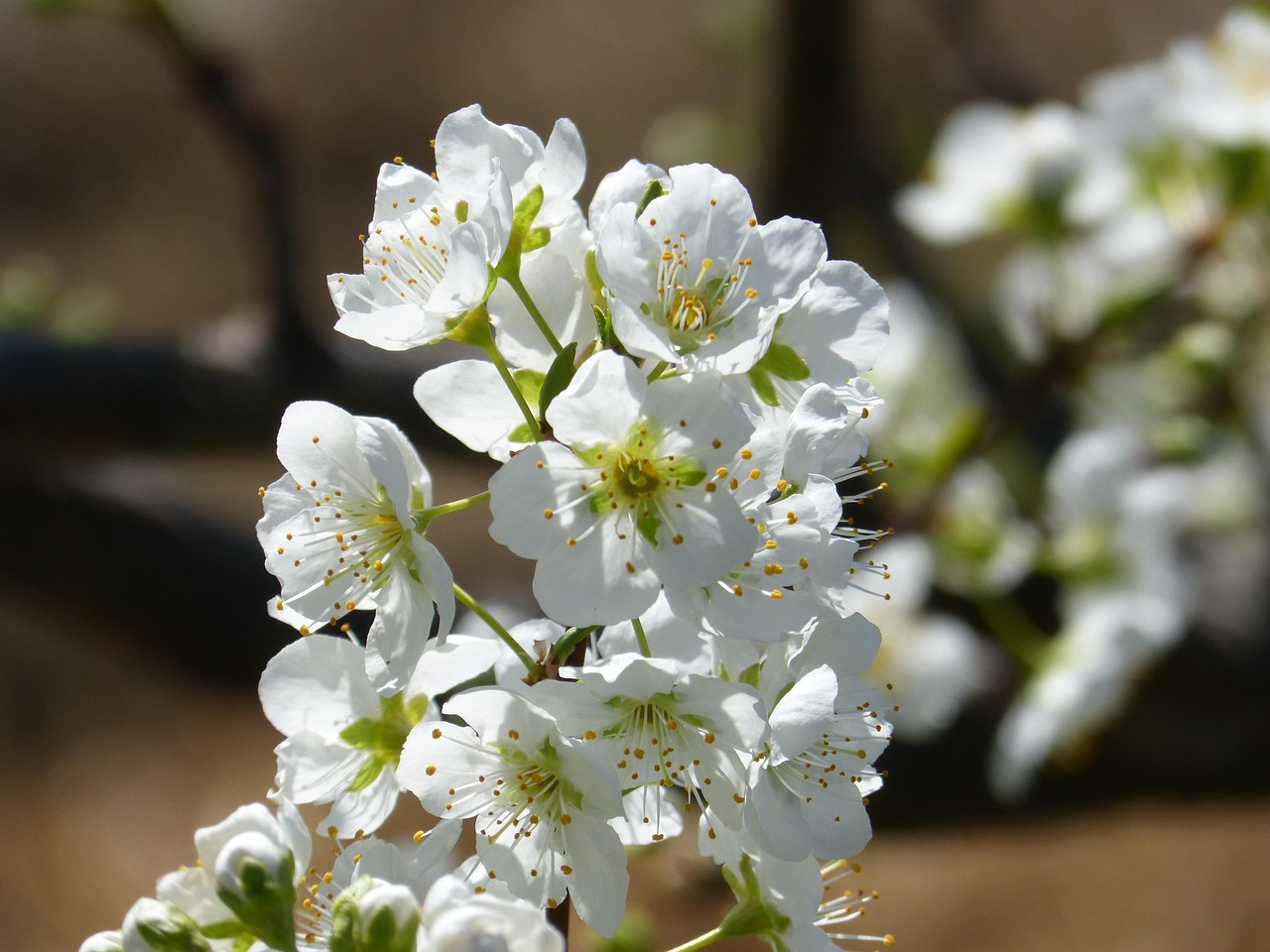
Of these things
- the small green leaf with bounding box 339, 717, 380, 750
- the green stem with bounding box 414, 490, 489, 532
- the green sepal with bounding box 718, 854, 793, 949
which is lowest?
the green sepal with bounding box 718, 854, 793, 949

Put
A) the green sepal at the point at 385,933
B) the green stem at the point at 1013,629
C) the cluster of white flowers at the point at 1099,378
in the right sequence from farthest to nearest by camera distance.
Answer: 1. the green stem at the point at 1013,629
2. the cluster of white flowers at the point at 1099,378
3. the green sepal at the point at 385,933

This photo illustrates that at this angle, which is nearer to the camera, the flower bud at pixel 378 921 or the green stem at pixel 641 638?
the flower bud at pixel 378 921

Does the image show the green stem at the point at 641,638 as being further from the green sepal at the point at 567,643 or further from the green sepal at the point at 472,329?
the green sepal at the point at 472,329

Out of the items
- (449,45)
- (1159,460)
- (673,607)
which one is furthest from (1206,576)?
(449,45)

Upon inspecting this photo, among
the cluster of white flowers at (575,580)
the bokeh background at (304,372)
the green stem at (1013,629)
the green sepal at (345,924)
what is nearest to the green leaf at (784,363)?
the cluster of white flowers at (575,580)

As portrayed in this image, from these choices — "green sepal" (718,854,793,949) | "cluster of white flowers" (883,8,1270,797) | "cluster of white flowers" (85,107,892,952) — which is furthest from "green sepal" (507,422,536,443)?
"cluster of white flowers" (883,8,1270,797)

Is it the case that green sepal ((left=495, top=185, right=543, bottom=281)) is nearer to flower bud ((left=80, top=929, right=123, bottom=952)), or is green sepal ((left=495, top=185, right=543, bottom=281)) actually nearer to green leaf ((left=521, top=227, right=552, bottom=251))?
green leaf ((left=521, top=227, right=552, bottom=251))

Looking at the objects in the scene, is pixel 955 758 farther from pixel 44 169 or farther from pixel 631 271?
pixel 44 169
